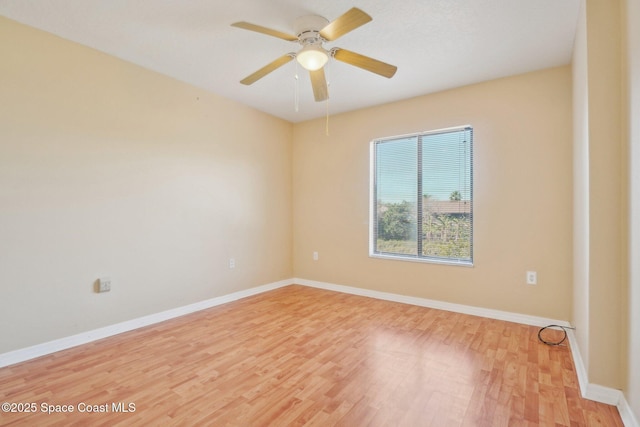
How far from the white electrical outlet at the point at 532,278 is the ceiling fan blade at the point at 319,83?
264 cm

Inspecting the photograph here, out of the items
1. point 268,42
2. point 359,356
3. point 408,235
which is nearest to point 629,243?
point 359,356

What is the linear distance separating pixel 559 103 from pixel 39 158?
4558 millimetres

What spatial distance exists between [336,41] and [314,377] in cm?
260

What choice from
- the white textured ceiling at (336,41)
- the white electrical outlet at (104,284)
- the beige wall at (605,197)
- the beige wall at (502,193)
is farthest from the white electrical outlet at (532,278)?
the white electrical outlet at (104,284)

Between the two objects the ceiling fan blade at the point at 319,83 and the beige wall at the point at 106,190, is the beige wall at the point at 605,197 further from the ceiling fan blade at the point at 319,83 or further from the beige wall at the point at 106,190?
the beige wall at the point at 106,190

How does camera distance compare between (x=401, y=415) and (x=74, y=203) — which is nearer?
(x=401, y=415)

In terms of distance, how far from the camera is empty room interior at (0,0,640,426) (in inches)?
69.2

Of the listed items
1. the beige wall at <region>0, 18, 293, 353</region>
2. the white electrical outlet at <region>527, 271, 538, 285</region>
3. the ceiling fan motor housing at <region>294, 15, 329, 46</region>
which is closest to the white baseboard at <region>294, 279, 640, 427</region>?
the white electrical outlet at <region>527, 271, 538, 285</region>

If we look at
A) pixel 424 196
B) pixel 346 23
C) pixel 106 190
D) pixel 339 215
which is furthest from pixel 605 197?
pixel 106 190

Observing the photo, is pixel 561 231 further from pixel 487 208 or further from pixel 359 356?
pixel 359 356

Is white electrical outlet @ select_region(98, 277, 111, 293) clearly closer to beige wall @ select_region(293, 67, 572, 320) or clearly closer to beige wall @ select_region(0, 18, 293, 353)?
beige wall @ select_region(0, 18, 293, 353)

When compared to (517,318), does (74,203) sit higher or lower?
higher

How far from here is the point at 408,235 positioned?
3848 mm

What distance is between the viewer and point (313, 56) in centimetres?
206
